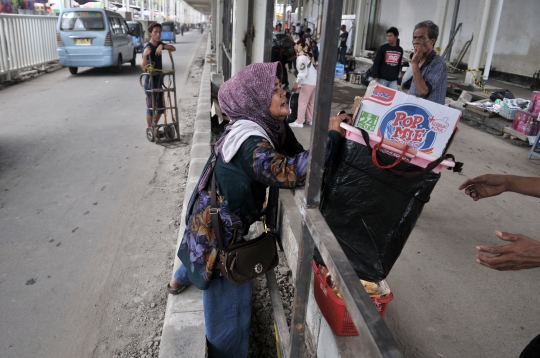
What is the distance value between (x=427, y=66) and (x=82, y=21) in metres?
13.0

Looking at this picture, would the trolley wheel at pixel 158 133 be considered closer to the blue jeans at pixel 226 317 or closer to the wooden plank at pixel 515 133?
the blue jeans at pixel 226 317

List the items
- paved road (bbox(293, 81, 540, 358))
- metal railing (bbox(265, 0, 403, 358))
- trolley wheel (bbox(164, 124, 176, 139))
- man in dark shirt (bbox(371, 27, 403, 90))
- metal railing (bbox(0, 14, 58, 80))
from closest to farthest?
metal railing (bbox(265, 0, 403, 358)) < paved road (bbox(293, 81, 540, 358)) < trolley wheel (bbox(164, 124, 176, 139)) < man in dark shirt (bbox(371, 27, 403, 90)) < metal railing (bbox(0, 14, 58, 80))

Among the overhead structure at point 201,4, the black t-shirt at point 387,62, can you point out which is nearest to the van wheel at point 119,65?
the black t-shirt at point 387,62

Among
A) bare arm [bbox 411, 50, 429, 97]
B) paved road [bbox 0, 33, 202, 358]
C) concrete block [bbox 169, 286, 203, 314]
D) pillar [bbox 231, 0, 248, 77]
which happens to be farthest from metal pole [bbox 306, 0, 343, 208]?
pillar [bbox 231, 0, 248, 77]

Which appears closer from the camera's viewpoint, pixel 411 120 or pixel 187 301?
pixel 411 120

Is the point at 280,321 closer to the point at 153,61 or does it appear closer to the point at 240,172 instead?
the point at 240,172

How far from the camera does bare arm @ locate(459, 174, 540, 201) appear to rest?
1.93 meters

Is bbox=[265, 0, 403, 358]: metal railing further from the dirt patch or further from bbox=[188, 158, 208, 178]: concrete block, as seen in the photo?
bbox=[188, 158, 208, 178]: concrete block

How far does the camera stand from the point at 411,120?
1.62 m

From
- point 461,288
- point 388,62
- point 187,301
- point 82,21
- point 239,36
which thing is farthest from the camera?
point 82,21

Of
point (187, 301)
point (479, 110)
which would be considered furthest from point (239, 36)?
point (479, 110)

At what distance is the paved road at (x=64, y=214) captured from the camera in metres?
3.08

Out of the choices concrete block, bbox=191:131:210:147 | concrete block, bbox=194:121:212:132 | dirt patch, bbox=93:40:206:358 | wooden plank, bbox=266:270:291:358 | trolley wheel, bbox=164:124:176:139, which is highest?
concrete block, bbox=194:121:212:132

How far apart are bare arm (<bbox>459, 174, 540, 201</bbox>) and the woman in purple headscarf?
2.94 feet
